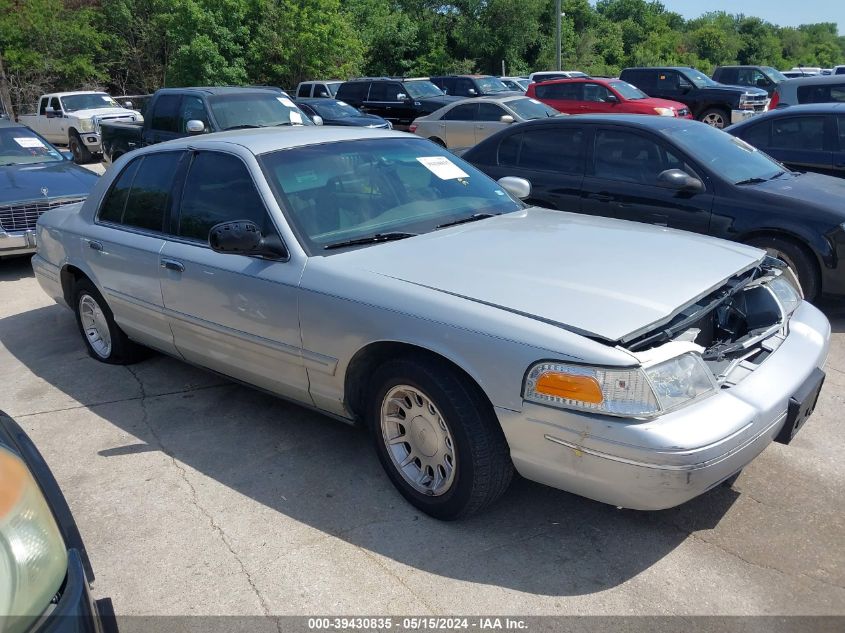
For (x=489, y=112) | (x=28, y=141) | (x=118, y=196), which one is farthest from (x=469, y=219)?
(x=489, y=112)

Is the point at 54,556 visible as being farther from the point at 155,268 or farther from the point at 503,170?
the point at 503,170

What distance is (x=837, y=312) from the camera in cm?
610

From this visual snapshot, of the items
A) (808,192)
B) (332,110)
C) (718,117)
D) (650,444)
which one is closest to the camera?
(650,444)

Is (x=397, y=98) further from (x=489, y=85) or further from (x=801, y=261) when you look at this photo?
(x=801, y=261)

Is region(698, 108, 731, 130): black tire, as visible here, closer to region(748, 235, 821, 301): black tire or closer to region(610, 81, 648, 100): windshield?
region(610, 81, 648, 100): windshield

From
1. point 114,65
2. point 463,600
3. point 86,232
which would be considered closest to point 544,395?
point 463,600

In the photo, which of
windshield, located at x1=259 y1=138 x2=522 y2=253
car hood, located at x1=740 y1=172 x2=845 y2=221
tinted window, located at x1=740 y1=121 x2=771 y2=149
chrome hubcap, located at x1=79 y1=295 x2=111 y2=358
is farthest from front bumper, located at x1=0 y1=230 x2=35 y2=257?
tinted window, located at x1=740 y1=121 x2=771 y2=149

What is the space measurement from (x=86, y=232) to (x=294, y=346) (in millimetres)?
2296

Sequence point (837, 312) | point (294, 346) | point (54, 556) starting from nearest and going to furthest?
point (54, 556)
point (294, 346)
point (837, 312)

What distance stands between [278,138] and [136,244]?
1.13 meters

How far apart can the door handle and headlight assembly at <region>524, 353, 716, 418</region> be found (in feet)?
7.48

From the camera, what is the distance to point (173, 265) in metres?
4.32

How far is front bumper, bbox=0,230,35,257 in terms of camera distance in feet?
26.1

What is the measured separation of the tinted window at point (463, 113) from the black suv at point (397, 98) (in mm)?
4647
